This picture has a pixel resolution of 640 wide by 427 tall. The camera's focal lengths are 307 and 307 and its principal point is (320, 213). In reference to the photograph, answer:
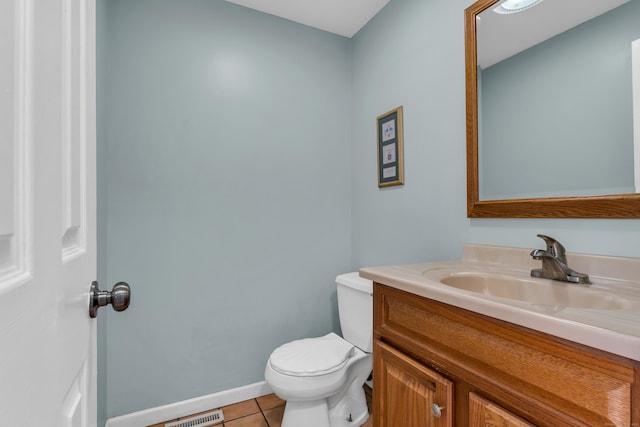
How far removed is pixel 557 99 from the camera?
1048mm

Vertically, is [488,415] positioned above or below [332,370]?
above

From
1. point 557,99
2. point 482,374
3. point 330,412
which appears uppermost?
point 557,99

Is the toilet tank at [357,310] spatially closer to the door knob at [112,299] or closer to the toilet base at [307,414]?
the toilet base at [307,414]

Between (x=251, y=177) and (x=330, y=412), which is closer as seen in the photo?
(x=330, y=412)

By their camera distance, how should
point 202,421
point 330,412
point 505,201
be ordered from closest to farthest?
point 505,201, point 330,412, point 202,421

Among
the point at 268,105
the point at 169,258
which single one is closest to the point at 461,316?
the point at 169,258

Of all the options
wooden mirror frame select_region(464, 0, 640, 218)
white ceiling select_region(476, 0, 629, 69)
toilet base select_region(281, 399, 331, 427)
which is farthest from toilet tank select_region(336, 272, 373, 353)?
white ceiling select_region(476, 0, 629, 69)

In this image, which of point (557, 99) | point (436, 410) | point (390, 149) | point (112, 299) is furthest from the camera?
point (390, 149)

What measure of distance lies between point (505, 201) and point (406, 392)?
777 millimetres

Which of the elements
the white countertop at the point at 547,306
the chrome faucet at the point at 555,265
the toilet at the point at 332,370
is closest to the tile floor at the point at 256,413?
the toilet at the point at 332,370

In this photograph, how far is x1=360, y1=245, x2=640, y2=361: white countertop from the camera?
507 millimetres

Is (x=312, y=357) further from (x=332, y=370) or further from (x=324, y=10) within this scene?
(x=324, y=10)

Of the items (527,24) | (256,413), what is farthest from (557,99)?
(256,413)
